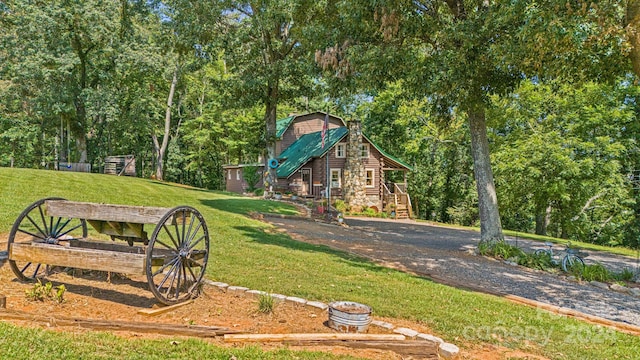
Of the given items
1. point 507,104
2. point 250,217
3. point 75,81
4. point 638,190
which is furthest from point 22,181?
point 638,190

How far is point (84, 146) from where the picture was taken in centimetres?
3234

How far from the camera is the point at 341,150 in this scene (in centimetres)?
2791

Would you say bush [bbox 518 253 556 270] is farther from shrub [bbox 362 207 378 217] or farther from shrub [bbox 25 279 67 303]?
shrub [bbox 362 207 378 217]

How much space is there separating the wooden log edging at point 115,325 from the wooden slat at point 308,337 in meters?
0.21

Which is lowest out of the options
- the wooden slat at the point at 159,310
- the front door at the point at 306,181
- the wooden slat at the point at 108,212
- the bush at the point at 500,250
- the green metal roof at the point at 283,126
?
the bush at the point at 500,250

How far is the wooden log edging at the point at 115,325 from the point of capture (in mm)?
4156

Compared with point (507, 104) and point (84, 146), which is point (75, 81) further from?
point (507, 104)

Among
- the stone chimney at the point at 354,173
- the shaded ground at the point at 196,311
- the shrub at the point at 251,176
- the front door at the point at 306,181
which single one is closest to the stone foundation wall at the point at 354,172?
the stone chimney at the point at 354,173

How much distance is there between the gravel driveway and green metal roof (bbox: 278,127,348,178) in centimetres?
1260

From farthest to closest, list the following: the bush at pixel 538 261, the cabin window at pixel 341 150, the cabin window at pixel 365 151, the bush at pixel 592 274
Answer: the cabin window at pixel 365 151
the cabin window at pixel 341 150
the bush at pixel 538 261
the bush at pixel 592 274

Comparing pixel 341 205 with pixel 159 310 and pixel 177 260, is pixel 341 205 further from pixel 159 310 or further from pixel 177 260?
pixel 159 310

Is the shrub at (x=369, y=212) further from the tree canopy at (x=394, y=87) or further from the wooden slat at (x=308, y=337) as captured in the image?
the wooden slat at (x=308, y=337)

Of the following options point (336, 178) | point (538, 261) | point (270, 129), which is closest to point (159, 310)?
point (538, 261)

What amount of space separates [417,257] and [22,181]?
14.7 metres
